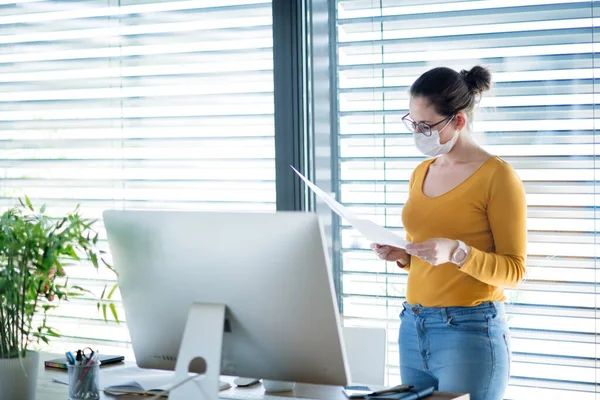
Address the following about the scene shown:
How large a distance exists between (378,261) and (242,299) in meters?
1.30

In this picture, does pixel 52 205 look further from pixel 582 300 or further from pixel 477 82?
pixel 582 300

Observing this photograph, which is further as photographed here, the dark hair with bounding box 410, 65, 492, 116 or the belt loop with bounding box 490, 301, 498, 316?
the dark hair with bounding box 410, 65, 492, 116

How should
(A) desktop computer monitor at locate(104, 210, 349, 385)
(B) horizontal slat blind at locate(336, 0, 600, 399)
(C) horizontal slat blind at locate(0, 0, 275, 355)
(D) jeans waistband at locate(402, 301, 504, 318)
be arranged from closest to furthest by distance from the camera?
(A) desktop computer monitor at locate(104, 210, 349, 385) → (D) jeans waistband at locate(402, 301, 504, 318) → (B) horizontal slat blind at locate(336, 0, 600, 399) → (C) horizontal slat blind at locate(0, 0, 275, 355)

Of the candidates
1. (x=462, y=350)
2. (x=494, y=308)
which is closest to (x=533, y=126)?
(x=494, y=308)

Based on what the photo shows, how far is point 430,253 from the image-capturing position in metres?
2.02

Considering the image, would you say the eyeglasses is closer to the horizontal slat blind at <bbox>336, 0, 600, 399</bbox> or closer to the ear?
the ear

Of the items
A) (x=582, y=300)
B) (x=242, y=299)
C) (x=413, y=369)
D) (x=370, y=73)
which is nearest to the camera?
(x=242, y=299)

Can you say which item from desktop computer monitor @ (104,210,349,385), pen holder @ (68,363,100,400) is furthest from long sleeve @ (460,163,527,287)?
pen holder @ (68,363,100,400)

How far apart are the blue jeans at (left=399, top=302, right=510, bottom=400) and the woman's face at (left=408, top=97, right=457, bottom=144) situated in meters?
0.51

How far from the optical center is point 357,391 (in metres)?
1.90

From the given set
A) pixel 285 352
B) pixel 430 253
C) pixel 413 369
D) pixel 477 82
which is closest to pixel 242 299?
pixel 285 352

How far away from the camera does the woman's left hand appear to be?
2.00 m

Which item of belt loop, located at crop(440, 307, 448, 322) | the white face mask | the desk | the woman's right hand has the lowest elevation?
the desk

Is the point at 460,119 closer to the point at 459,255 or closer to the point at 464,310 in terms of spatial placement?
the point at 459,255
